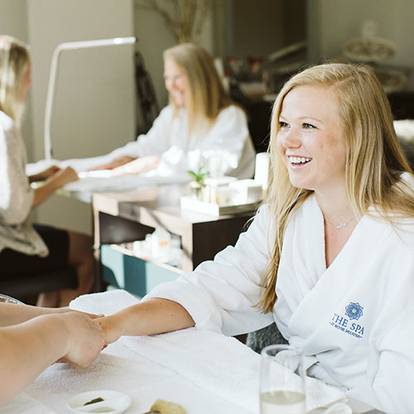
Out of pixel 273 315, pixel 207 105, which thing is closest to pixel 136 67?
pixel 207 105

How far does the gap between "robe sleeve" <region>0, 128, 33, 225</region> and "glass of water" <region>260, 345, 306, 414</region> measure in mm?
2066

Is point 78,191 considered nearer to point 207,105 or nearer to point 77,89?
point 207,105

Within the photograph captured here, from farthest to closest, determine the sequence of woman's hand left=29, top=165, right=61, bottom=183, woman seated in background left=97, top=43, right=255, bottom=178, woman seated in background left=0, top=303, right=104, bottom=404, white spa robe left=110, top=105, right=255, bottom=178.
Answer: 1. woman seated in background left=97, top=43, right=255, bottom=178
2. white spa robe left=110, top=105, right=255, bottom=178
3. woman's hand left=29, top=165, right=61, bottom=183
4. woman seated in background left=0, top=303, right=104, bottom=404

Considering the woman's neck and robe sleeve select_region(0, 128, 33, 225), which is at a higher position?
the woman's neck

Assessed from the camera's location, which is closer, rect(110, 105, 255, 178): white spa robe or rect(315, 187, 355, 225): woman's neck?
rect(315, 187, 355, 225): woman's neck

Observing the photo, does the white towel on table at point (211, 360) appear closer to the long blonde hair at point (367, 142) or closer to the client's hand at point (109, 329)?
the client's hand at point (109, 329)

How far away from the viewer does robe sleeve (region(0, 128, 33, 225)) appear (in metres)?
2.93

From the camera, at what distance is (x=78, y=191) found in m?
3.22

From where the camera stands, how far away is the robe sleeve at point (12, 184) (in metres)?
2.93

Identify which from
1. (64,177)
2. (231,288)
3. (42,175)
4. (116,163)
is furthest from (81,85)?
(231,288)

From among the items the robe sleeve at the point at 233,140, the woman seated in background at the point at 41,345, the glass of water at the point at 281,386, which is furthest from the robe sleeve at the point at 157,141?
the glass of water at the point at 281,386

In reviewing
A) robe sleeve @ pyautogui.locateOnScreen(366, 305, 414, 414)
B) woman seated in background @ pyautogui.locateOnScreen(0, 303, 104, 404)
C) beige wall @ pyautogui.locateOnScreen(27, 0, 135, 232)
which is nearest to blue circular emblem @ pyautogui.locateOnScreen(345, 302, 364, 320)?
robe sleeve @ pyautogui.locateOnScreen(366, 305, 414, 414)

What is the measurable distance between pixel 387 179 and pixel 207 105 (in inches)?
89.0

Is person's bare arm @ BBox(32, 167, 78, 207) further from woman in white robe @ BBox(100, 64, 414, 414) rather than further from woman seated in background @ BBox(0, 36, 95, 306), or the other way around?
woman in white robe @ BBox(100, 64, 414, 414)
